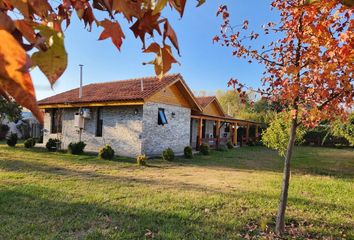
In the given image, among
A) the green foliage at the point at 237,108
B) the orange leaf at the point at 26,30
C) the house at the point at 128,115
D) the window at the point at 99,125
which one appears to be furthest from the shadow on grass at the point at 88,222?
the green foliage at the point at 237,108

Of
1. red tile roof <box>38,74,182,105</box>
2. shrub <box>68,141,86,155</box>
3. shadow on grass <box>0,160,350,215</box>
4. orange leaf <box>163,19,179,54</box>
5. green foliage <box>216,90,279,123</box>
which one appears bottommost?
shadow on grass <box>0,160,350,215</box>

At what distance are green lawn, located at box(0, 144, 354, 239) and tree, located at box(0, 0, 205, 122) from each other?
4441 mm

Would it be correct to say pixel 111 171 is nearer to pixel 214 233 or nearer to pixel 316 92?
pixel 214 233

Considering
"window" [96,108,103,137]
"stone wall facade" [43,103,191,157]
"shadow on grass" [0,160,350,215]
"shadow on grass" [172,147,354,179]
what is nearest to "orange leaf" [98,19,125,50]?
"shadow on grass" [0,160,350,215]

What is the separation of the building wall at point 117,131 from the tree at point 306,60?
1186 centimetres

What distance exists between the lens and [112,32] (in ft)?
3.36

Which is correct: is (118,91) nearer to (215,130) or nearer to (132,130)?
(132,130)

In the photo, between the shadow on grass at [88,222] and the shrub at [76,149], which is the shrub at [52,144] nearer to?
the shrub at [76,149]

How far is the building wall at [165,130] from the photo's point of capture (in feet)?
56.7

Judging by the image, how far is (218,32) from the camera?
18.2 ft

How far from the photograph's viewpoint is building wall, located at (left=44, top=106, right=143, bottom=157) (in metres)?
16.9

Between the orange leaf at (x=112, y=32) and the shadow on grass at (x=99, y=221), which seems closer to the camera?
the orange leaf at (x=112, y=32)

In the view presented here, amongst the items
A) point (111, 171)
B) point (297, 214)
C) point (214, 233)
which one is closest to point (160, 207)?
point (214, 233)

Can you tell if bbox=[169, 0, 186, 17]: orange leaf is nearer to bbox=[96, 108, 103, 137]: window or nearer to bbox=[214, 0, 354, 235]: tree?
bbox=[214, 0, 354, 235]: tree
